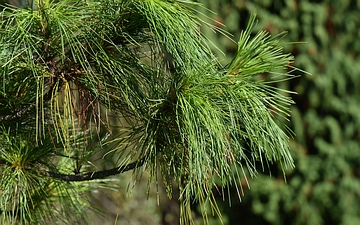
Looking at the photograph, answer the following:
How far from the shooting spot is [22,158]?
1270mm

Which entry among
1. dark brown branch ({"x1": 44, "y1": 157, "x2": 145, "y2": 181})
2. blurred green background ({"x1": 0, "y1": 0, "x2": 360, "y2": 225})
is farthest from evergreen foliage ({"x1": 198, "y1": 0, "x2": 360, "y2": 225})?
dark brown branch ({"x1": 44, "y1": 157, "x2": 145, "y2": 181})

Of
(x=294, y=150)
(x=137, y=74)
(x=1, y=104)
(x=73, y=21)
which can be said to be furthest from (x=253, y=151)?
(x=294, y=150)

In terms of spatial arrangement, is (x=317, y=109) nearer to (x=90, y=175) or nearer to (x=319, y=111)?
(x=319, y=111)

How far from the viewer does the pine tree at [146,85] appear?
1096mm

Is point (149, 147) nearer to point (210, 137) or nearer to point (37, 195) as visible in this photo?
point (210, 137)

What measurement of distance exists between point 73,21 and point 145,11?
5.3 inches

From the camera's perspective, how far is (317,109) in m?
4.11

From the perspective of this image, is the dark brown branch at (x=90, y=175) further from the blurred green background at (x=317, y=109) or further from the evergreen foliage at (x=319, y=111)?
the evergreen foliage at (x=319, y=111)

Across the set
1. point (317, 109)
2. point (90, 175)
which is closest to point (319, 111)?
point (317, 109)

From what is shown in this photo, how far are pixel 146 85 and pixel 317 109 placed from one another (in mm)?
3075

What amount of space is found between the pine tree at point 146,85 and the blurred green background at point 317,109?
2.73 meters

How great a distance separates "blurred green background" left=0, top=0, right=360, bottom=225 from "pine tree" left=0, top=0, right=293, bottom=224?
8.96ft

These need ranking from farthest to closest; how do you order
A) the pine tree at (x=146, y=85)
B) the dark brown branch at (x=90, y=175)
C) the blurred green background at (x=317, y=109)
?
the blurred green background at (x=317, y=109) < the dark brown branch at (x=90, y=175) < the pine tree at (x=146, y=85)

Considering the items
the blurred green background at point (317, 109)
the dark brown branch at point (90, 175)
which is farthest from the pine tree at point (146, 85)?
the blurred green background at point (317, 109)
